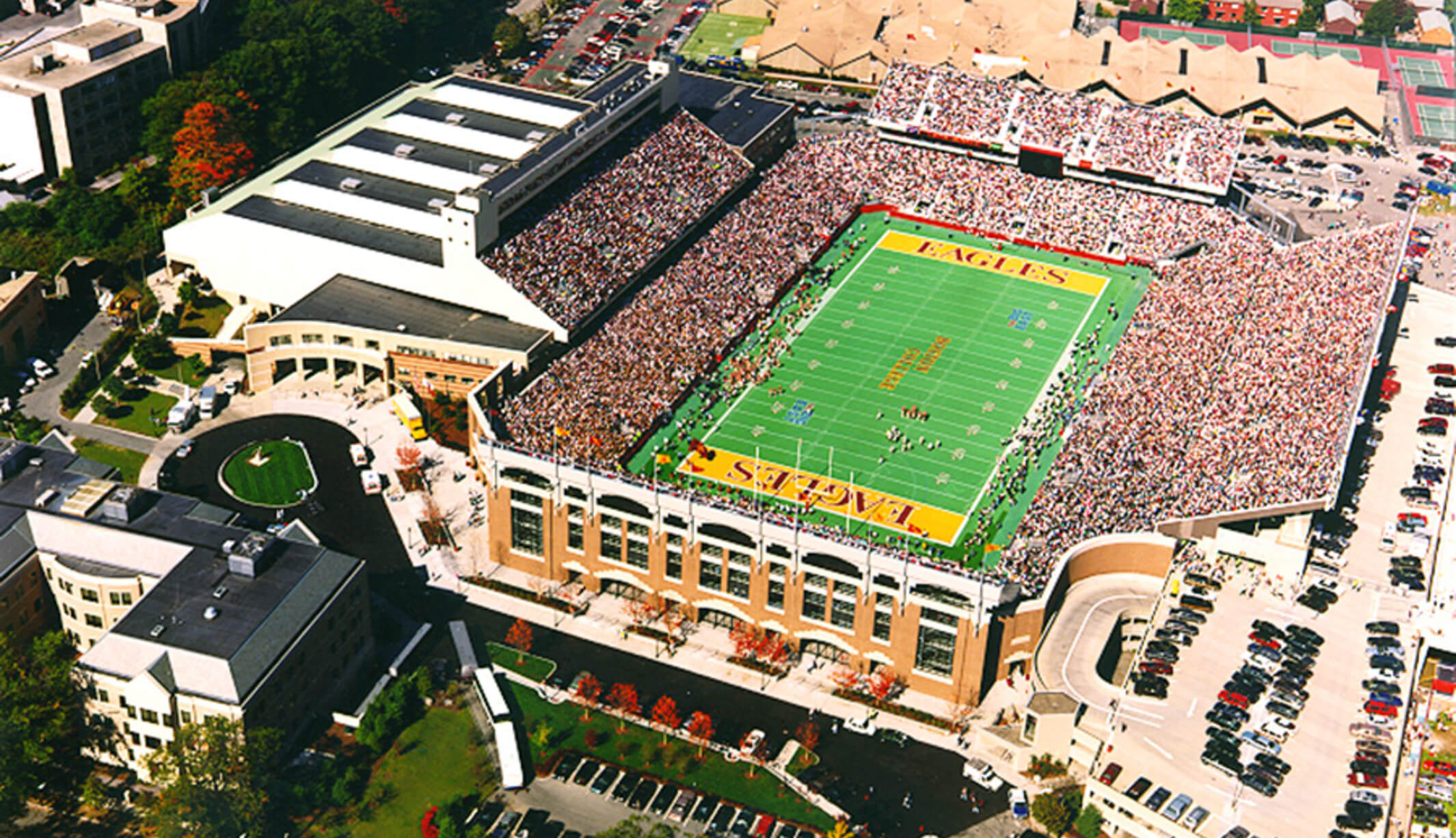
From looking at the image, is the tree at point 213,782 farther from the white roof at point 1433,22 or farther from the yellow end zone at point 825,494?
the white roof at point 1433,22

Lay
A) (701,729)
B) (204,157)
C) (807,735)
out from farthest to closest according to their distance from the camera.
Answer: (204,157)
(701,729)
(807,735)

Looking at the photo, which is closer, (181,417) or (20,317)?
(181,417)

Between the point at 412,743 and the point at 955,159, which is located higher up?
the point at 955,159

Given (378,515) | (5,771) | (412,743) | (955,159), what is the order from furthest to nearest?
1. (955,159)
2. (378,515)
3. (412,743)
4. (5,771)

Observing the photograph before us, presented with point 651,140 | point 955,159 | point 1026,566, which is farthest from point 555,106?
point 1026,566

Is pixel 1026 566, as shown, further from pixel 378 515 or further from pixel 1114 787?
pixel 378 515

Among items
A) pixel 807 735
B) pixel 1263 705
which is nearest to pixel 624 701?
pixel 807 735

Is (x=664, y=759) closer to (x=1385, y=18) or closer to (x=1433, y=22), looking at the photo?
(x=1385, y=18)
